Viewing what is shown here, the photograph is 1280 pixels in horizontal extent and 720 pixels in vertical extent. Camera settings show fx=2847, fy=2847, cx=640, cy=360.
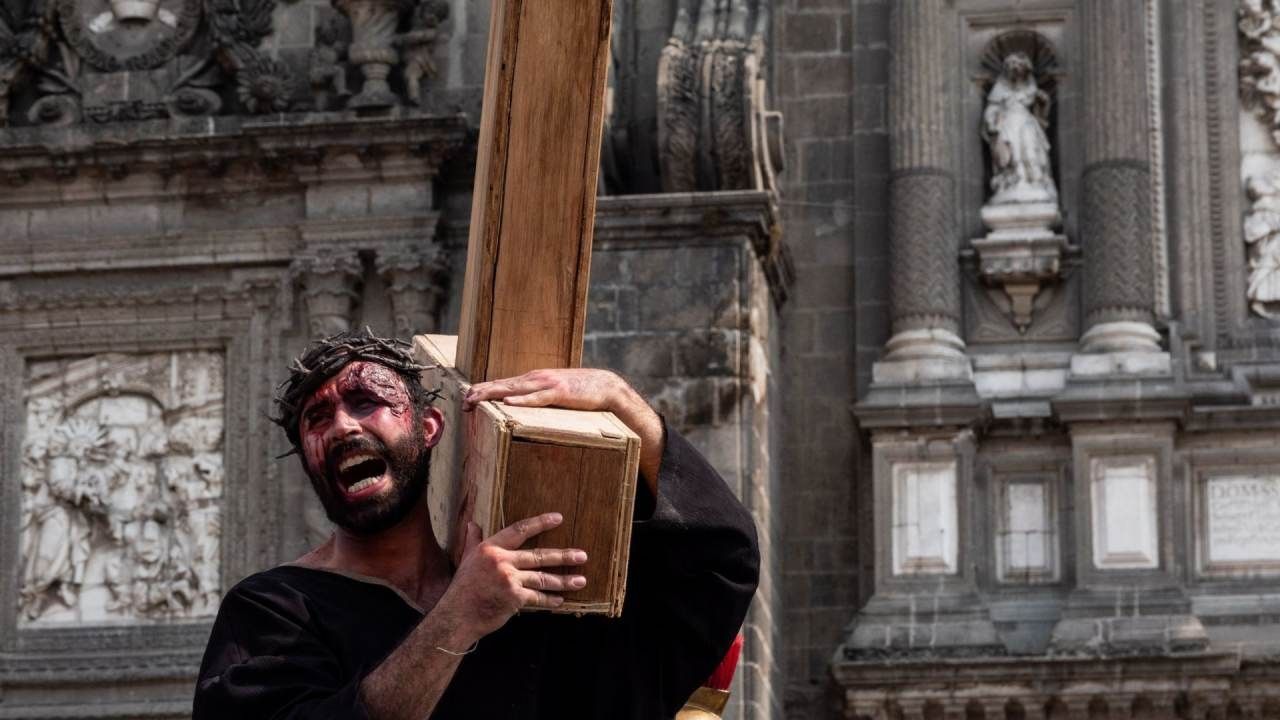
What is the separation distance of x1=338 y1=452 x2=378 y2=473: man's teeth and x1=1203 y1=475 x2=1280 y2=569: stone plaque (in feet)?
33.1

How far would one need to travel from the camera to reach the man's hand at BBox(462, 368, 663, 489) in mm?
3797

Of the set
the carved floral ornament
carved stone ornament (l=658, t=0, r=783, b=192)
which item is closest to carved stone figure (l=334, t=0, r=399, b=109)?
the carved floral ornament

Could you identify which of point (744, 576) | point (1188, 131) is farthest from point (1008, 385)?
point (744, 576)

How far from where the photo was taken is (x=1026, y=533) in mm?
13836

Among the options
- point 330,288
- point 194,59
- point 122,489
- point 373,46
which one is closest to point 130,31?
point 194,59

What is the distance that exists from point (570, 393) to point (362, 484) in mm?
418

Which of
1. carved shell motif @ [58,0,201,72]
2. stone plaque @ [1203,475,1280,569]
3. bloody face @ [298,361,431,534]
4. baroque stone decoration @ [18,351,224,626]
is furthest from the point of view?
carved shell motif @ [58,0,201,72]

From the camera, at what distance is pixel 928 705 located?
521 inches

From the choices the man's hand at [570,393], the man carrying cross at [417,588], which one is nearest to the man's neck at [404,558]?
the man carrying cross at [417,588]

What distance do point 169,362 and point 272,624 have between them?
1040 cm

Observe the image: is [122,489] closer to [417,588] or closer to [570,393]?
[417,588]

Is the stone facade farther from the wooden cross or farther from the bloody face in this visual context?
the wooden cross

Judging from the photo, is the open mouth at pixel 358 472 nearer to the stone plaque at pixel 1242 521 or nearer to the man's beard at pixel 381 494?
the man's beard at pixel 381 494

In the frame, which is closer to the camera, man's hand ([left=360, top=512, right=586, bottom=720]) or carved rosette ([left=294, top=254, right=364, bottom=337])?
man's hand ([left=360, top=512, right=586, bottom=720])
